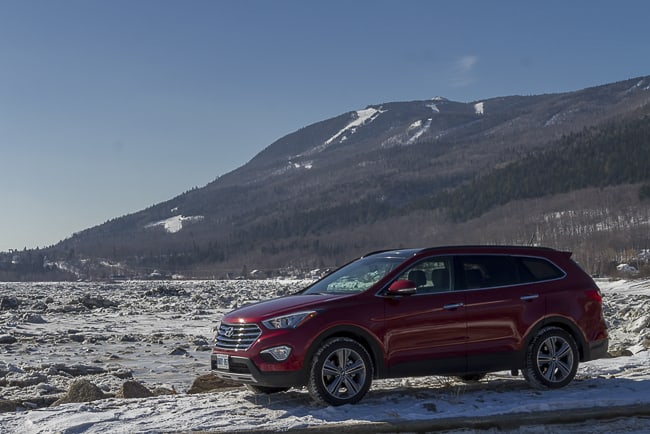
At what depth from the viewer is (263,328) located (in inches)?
360

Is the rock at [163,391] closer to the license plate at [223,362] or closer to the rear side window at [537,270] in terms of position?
the license plate at [223,362]

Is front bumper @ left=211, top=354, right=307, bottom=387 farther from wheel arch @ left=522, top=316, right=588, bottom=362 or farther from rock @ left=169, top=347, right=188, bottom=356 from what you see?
rock @ left=169, top=347, right=188, bottom=356

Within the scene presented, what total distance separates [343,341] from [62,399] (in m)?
4.11

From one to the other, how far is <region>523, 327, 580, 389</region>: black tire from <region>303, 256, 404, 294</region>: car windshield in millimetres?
2090

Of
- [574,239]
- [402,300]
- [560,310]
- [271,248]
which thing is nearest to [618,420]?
[560,310]

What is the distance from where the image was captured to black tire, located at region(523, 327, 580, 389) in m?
10.2

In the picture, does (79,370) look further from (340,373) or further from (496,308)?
(496,308)

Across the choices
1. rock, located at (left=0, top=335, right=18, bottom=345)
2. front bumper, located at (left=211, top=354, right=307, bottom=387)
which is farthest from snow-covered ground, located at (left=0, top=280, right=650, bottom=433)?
rock, located at (left=0, top=335, right=18, bottom=345)

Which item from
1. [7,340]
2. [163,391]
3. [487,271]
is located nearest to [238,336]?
[487,271]

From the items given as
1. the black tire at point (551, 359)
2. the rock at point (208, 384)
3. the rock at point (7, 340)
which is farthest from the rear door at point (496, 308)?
the rock at point (7, 340)

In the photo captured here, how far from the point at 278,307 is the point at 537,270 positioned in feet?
11.8

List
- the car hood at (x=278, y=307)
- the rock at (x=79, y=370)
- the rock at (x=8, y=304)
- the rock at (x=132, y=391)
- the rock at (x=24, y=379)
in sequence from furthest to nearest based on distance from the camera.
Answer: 1. the rock at (x=8, y=304)
2. the rock at (x=79, y=370)
3. the rock at (x=24, y=379)
4. the rock at (x=132, y=391)
5. the car hood at (x=278, y=307)

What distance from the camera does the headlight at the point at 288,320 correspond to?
912cm

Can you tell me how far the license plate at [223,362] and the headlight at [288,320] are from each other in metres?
0.72
